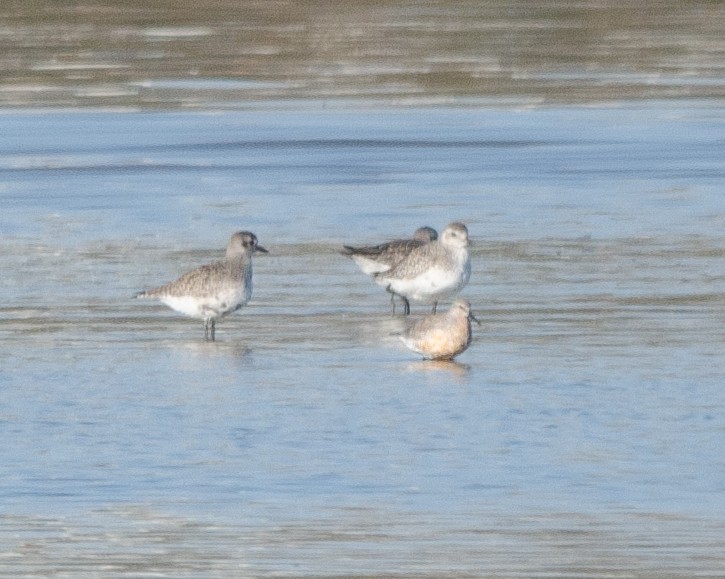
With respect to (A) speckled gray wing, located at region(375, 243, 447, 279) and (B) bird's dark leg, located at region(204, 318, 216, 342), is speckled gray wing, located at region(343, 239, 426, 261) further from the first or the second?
(B) bird's dark leg, located at region(204, 318, 216, 342)

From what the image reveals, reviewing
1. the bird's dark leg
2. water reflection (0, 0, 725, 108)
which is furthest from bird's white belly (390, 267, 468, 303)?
water reflection (0, 0, 725, 108)

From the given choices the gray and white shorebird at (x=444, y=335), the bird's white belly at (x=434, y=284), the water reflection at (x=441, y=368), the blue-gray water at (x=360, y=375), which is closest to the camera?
the blue-gray water at (x=360, y=375)

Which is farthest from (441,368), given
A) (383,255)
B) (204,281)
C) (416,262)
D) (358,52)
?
(358,52)

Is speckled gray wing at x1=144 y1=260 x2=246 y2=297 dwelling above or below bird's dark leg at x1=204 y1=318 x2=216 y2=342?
above

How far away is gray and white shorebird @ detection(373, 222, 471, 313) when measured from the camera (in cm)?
1312

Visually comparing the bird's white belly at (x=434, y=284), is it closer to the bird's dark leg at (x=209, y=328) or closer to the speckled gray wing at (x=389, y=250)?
the speckled gray wing at (x=389, y=250)

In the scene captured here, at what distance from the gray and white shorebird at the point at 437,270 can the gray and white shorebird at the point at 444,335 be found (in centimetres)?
154

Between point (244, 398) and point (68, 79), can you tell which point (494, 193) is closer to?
point (244, 398)

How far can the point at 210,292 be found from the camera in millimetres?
12484

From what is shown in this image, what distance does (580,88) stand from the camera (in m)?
26.8

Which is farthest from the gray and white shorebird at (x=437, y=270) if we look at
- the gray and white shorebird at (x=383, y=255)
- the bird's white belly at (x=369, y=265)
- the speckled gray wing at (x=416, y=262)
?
the bird's white belly at (x=369, y=265)

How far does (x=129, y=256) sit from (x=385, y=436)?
6.04 metres

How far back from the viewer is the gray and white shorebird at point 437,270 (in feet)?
43.1

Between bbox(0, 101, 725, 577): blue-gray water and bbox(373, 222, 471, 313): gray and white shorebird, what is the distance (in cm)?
24
